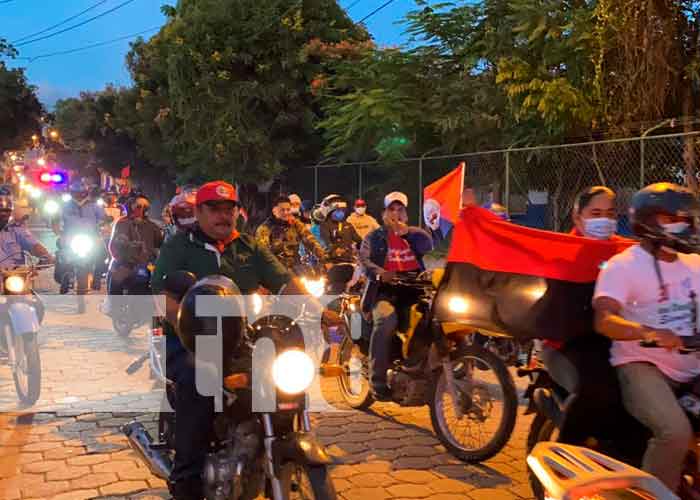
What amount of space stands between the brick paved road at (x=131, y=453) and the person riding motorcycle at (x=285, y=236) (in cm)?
241

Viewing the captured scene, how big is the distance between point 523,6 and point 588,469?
12332mm

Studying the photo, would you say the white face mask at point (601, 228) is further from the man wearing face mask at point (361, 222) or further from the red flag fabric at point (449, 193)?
the man wearing face mask at point (361, 222)

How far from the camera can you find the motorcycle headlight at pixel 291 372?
3344mm

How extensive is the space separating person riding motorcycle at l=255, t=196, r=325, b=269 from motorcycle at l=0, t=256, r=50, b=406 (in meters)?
3.29

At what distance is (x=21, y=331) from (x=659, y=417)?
509 cm

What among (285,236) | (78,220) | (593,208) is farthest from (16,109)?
(593,208)

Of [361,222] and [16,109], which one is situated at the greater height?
[16,109]

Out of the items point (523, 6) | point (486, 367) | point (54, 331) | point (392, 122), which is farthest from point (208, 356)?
point (392, 122)

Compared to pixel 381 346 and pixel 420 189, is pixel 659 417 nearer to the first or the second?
pixel 381 346

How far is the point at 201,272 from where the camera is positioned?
13.8ft

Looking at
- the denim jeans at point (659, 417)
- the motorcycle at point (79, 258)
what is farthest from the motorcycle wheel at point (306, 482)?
the motorcycle at point (79, 258)

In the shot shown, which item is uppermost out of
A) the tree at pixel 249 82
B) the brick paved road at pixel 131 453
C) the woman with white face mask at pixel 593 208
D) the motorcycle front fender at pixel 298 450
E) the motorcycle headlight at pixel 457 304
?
the tree at pixel 249 82

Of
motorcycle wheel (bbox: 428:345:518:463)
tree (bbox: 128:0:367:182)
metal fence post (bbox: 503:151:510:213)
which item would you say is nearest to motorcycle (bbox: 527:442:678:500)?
motorcycle wheel (bbox: 428:345:518:463)

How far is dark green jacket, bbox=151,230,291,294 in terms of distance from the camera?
13.8 feet
